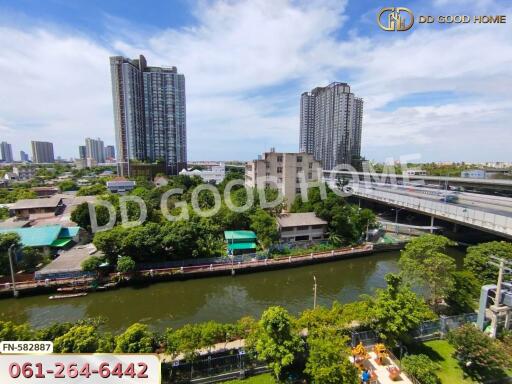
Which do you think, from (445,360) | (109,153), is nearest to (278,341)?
(445,360)

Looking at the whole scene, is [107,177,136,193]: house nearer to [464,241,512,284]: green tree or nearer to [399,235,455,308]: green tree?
[399,235,455,308]: green tree

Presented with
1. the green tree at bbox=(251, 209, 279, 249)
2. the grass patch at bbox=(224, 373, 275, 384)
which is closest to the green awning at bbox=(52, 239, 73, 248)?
the green tree at bbox=(251, 209, 279, 249)

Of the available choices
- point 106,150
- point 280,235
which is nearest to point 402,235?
point 280,235

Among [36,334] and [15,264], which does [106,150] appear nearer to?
[15,264]

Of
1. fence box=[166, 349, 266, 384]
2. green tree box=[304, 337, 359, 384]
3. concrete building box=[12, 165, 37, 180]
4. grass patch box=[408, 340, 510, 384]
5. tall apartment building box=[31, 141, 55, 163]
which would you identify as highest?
tall apartment building box=[31, 141, 55, 163]

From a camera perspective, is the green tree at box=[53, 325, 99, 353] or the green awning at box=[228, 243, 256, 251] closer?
the green tree at box=[53, 325, 99, 353]

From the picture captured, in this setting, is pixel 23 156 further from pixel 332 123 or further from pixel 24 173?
pixel 332 123

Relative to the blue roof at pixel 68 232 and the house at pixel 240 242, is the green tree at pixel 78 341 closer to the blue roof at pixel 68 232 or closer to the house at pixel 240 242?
the house at pixel 240 242

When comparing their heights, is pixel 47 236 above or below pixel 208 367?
above
